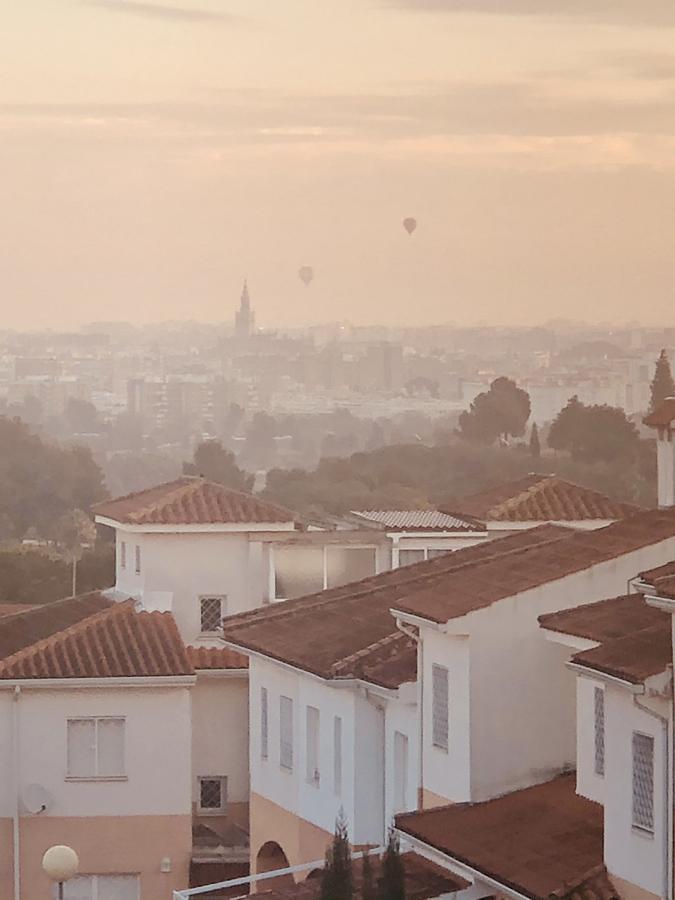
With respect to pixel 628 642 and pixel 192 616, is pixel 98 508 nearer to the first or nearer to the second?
pixel 192 616

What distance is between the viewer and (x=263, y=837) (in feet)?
94.2

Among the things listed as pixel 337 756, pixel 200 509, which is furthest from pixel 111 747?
pixel 337 756

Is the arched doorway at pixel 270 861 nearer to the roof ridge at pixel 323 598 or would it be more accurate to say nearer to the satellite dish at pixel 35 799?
the roof ridge at pixel 323 598

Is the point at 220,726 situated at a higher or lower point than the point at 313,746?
lower

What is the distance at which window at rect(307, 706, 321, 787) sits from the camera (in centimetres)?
2620

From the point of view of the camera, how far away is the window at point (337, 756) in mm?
25141

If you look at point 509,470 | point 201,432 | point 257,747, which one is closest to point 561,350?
point 201,432

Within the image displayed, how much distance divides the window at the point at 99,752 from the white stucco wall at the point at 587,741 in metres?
13.1

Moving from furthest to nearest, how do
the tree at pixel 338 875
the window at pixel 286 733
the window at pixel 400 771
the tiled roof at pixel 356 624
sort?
1. the window at pixel 286 733
2. the tiled roof at pixel 356 624
3. the window at pixel 400 771
4. the tree at pixel 338 875

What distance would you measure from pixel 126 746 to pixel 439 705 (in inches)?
426

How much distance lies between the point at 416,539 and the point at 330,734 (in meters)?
11.5

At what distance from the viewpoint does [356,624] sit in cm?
2711

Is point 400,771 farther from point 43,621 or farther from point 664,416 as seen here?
point 43,621

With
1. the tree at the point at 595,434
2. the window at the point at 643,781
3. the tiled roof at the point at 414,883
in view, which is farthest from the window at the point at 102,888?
the tree at the point at 595,434
